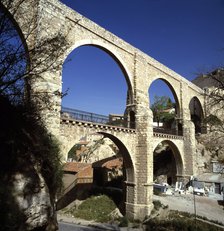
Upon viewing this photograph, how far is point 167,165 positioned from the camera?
28.4 m

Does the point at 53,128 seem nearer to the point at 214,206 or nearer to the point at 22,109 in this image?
the point at 22,109

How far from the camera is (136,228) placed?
1642 centimetres

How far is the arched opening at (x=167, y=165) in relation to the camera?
84.6 feet

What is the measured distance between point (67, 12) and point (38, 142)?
9.04 meters

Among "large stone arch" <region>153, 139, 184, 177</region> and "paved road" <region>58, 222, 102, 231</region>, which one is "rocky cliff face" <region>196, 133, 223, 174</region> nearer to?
"large stone arch" <region>153, 139, 184, 177</region>

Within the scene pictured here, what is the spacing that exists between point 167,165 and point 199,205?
8208mm

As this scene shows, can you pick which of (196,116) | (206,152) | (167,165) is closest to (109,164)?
(167,165)

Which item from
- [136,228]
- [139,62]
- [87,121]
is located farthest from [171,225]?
[139,62]

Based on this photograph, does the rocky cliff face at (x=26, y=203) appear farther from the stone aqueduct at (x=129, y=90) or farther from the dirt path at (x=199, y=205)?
the dirt path at (x=199, y=205)

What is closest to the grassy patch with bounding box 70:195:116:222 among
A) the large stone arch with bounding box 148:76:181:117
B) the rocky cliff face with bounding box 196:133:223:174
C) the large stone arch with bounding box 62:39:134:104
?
the large stone arch with bounding box 62:39:134:104

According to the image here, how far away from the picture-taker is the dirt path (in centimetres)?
1835

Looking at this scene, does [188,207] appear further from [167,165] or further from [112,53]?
[112,53]

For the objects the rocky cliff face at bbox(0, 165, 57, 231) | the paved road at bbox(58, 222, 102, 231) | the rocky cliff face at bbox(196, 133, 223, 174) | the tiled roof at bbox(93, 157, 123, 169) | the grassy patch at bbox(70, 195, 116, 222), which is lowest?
the paved road at bbox(58, 222, 102, 231)

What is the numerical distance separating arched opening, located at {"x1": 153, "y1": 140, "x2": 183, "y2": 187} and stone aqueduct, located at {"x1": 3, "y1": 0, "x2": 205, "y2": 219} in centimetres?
338
